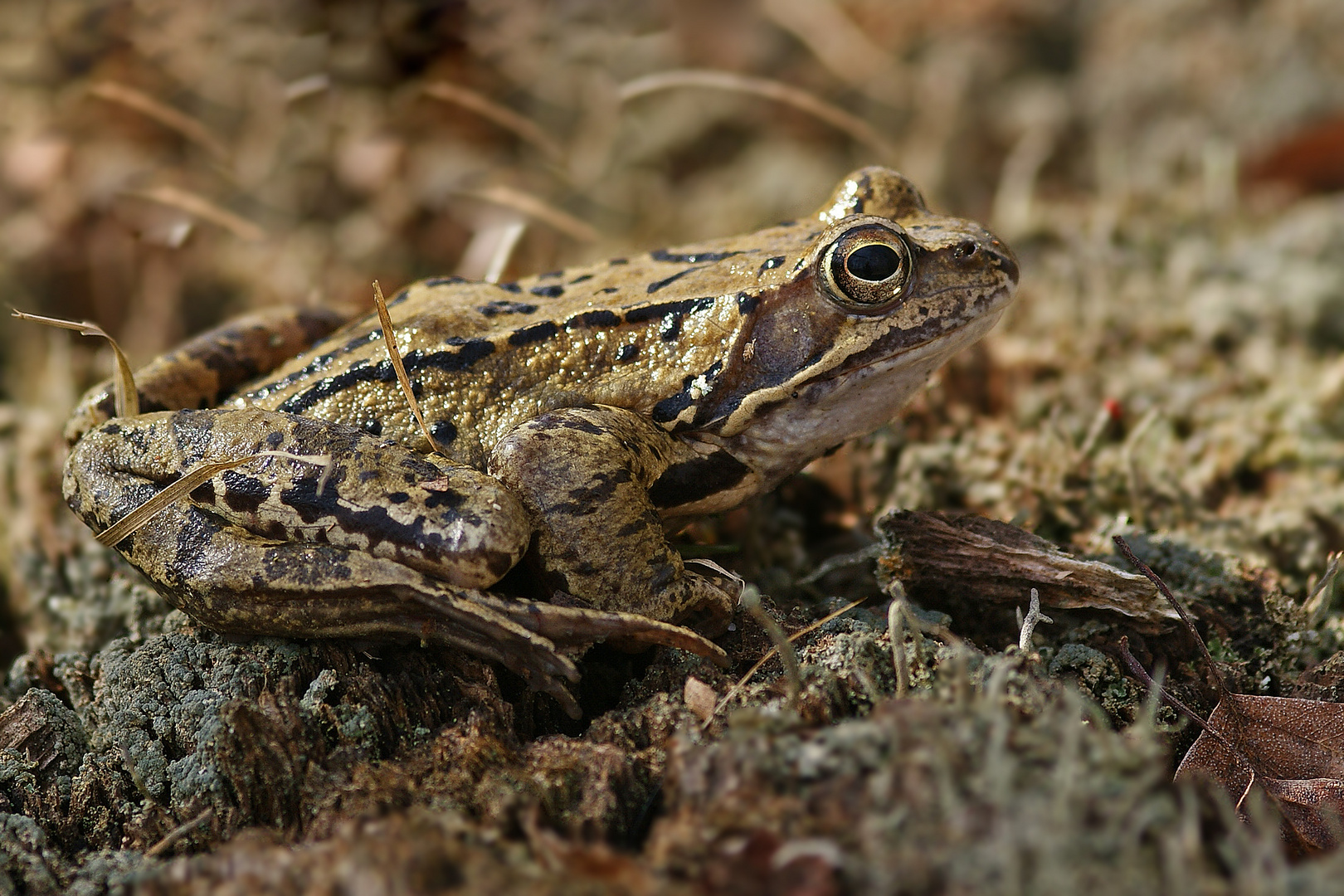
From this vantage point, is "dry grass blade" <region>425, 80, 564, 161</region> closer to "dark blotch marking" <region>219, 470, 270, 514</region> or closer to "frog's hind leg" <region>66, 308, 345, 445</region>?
"frog's hind leg" <region>66, 308, 345, 445</region>

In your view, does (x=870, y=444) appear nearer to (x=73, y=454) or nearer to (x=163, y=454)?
(x=163, y=454)

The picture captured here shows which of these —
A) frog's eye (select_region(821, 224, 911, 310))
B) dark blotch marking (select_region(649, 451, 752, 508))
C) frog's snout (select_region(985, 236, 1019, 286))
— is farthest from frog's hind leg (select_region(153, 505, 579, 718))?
frog's snout (select_region(985, 236, 1019, 286))

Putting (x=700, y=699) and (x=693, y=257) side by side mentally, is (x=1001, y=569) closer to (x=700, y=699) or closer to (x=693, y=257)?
(x=700, y=699)

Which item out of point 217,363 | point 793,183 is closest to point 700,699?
point 217,363

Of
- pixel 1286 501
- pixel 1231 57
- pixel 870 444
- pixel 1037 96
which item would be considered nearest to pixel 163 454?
pixel 870 444

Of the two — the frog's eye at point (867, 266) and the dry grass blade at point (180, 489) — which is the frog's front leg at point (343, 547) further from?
the frog's eye at point (867, 266)
